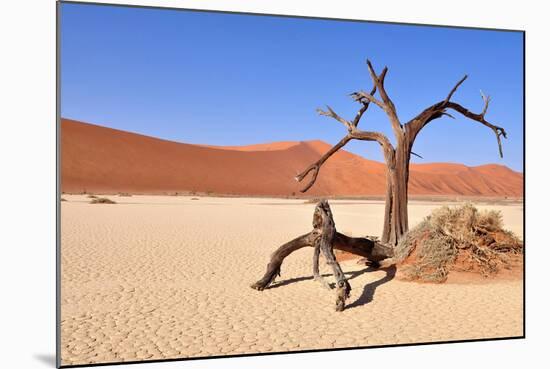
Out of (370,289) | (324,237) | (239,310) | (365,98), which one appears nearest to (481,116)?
(365,98)

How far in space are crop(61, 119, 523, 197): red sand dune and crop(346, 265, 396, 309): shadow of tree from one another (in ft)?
111

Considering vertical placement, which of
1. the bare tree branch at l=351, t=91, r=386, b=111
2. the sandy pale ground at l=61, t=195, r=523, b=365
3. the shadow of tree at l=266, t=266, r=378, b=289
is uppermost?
the bare tree branch at l=351, t=91, r=386, b=111

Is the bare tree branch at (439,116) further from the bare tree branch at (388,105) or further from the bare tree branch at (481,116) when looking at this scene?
the bare tree branch at (388,105)

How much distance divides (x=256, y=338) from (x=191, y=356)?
724 millimetres

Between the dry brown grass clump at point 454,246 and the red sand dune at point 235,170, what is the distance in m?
33.1

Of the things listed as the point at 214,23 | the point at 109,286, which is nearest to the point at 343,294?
the point at 109,286

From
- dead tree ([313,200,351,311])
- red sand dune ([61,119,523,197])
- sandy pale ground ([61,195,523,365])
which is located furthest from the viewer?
red sand dune ([61,119,523,197])

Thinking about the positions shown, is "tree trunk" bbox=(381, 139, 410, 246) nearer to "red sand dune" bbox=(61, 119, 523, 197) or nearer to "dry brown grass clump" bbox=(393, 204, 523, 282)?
"dry brown grass clump" bbox=(393, 204, 523, 282)

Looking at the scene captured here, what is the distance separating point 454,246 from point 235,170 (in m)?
43.3

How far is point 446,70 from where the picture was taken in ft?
31.0

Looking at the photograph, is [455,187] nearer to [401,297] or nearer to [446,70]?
[446,70]

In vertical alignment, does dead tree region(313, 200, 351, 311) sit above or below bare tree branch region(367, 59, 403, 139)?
below

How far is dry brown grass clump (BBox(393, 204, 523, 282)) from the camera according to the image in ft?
24.2

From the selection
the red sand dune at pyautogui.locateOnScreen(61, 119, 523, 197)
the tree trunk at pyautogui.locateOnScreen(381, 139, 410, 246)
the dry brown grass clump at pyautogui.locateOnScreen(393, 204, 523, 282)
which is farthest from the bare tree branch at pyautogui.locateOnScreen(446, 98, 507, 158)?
the red sand dune at pyautogui.locateOnScreen(61, 119, 523, 197)
